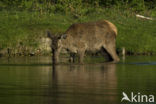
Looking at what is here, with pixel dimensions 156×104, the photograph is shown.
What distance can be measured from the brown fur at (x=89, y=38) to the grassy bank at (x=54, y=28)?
767 centimetres

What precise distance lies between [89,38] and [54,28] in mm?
12273

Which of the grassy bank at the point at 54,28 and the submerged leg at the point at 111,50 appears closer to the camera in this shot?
the submerged leg at the point at 111,50

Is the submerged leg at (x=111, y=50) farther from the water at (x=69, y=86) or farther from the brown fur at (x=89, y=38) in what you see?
the water at (x=69, y=86)

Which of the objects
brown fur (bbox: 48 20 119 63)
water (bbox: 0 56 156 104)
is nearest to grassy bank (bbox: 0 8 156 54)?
brown fur (bbox: 48 20 119 63)

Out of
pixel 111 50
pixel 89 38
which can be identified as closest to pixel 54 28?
pixel 111 50

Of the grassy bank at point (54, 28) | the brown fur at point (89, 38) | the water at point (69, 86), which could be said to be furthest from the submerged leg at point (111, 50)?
the water at point (69, 86)

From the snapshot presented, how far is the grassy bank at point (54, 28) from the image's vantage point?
144 feet

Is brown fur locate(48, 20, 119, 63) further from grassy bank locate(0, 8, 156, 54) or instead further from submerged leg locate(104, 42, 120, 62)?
grassy bank locate(0, 8, 156, 54)

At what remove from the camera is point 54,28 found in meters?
47.7

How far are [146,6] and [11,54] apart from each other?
24.7m

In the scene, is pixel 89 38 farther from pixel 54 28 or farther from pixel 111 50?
pixel 54 28

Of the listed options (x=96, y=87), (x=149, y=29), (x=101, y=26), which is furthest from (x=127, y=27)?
(x=96, y=87)

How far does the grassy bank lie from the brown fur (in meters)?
7.67

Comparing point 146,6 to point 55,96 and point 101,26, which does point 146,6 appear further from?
point 55,96
